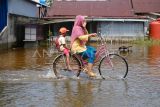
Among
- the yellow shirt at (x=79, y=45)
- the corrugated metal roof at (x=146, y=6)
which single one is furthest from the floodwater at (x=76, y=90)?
the corrugated metal roof at (x=146, y=6)

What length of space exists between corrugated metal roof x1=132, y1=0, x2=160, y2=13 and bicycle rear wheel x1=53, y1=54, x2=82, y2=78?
31682 mm

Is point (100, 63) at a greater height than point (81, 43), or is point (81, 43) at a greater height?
point (81, 43)

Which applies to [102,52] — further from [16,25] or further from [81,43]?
[16,25]

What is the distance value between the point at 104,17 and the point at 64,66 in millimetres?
24167

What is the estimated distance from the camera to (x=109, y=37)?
35.6 m

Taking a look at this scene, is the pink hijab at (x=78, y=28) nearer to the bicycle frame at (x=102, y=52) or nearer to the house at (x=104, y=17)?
the bicycle frame at (x=102, y=52)

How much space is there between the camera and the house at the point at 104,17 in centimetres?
3531

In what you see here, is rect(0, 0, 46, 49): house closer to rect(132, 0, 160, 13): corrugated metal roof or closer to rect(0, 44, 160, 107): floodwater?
rect(0, 44, 160, 107): floodwater

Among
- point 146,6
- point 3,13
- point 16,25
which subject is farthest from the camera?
point 146,6

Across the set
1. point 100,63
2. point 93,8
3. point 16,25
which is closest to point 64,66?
point 100,63

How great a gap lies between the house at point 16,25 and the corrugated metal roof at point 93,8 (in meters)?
3.47

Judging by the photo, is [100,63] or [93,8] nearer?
[100,63]

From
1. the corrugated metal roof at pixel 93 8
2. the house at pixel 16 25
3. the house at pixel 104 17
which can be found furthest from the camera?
the corrugated metal roof at pixel 93 8

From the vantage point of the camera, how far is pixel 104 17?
35.4 m
